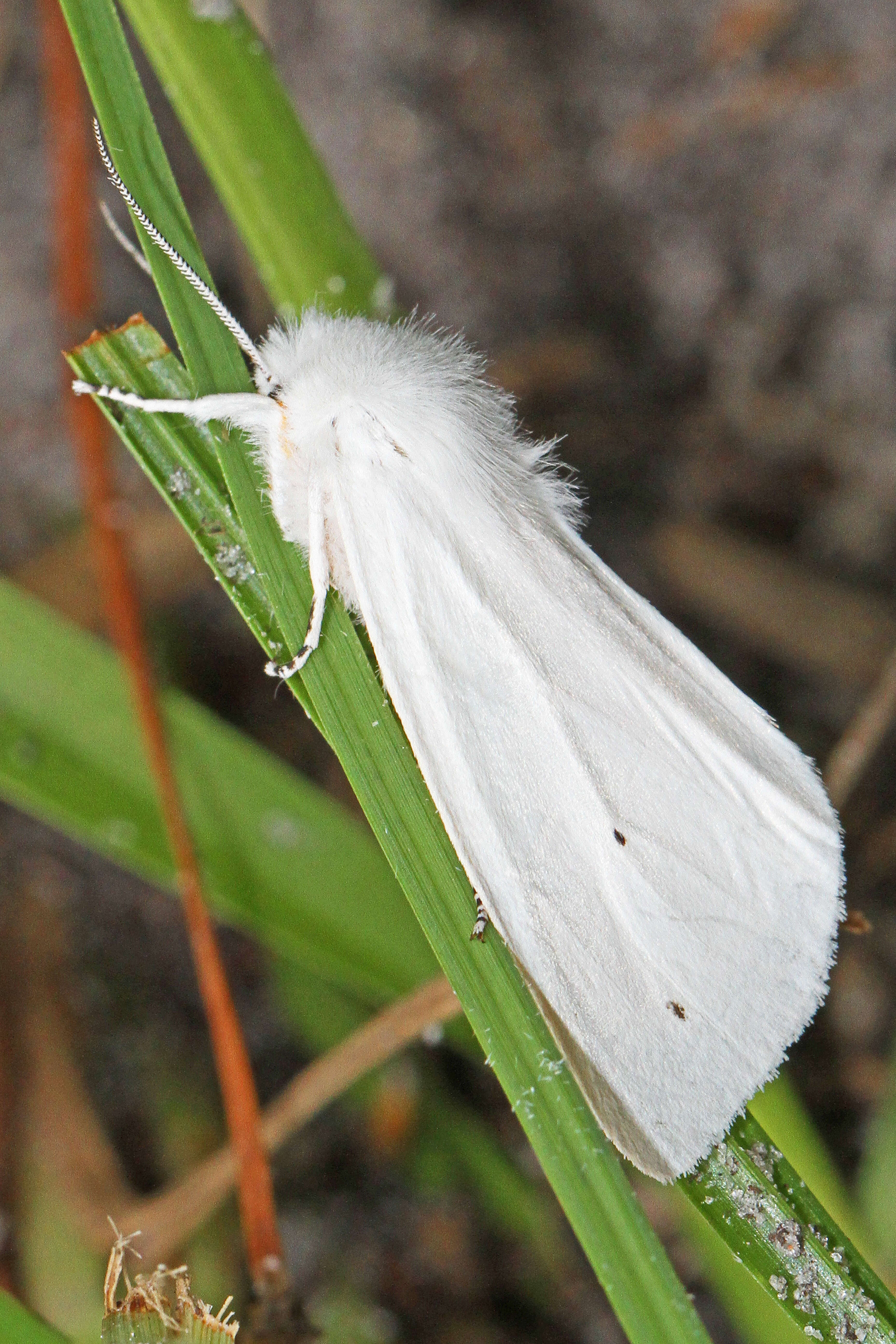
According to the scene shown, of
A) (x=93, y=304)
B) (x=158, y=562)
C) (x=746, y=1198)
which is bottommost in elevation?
(x=746, y=1198)

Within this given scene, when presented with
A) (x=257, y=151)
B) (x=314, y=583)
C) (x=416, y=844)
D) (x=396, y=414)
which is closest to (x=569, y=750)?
(x=416, y=844)

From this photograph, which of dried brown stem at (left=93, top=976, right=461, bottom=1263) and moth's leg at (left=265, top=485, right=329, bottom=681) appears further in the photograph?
dried brown stem at (left=93, top=976, right=461, bottom=1263)

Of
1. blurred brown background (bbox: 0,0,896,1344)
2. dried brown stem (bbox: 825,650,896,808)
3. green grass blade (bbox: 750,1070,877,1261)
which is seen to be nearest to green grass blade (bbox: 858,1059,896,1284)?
green grass blade (bbox: 750,1070,877,1261)

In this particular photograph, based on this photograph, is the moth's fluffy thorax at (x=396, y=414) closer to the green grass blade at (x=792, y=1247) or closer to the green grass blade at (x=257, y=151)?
the green grass blade at (x=257, y=151)

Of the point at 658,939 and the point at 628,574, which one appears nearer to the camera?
the point at 658,939

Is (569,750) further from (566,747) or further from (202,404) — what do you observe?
(202,404)

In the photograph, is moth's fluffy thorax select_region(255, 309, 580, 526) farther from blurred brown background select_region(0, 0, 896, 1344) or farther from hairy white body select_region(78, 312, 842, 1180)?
blurred brown background select_region(0, 0, 896, 1344)

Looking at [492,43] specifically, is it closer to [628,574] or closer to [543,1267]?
[628,574]

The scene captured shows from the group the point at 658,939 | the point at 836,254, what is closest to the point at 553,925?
the point at 658,939

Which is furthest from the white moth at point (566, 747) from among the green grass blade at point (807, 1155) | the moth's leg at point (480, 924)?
the green grass blade at point (807, 1155)
